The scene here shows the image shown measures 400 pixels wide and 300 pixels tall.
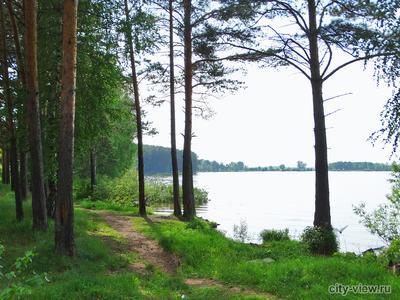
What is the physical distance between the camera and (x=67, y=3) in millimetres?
9602

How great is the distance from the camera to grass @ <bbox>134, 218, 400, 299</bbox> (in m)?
7.93

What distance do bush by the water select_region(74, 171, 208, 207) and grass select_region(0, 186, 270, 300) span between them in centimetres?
1610

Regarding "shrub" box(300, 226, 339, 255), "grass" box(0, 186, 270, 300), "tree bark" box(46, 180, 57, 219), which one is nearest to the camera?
"grass" box(0, 186, 270, 300)

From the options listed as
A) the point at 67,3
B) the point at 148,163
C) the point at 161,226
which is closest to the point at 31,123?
the point at 67,3

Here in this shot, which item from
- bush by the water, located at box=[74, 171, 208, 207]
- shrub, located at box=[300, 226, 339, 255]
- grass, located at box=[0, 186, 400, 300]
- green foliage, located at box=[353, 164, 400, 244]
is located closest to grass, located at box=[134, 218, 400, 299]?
grass, located at box=[0, 186, 400, 300]

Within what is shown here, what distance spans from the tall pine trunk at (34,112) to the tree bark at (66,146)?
2076mm

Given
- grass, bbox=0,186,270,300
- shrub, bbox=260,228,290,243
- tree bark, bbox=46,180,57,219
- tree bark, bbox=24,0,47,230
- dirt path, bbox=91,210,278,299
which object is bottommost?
shrub, bbox=260,228,290,243

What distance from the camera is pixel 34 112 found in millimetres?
11383

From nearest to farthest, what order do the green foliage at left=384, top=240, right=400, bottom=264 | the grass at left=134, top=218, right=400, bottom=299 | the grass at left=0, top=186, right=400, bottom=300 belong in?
the grass at left=0, top=186, right=400, bottom=300, the grass at left=134, top=218, right=400, bottom=299, the green foliage at left=384, top=240, right=400, bottom=264

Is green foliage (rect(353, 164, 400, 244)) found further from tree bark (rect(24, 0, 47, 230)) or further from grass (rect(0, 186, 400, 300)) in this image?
tree bark (rect(24, 0, 47, 230))

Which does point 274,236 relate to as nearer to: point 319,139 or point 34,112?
point 319,139

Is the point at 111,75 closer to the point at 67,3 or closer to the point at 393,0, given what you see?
the point at 67,3

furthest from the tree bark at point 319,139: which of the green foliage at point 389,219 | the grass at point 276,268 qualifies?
the green foliage at point 389,219

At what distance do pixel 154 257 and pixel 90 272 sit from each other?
115 inches
